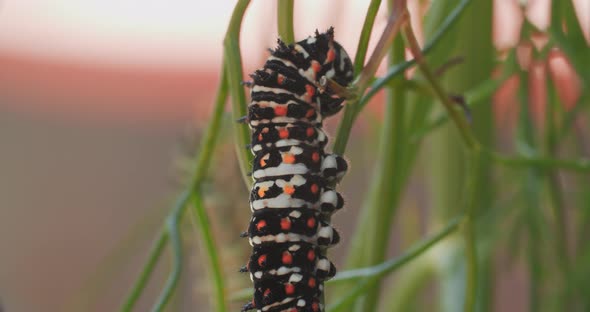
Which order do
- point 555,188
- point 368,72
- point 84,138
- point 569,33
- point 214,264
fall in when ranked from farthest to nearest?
point 84,138 → point 555,188 → point 569,33 → point 214,264 → point 368,72

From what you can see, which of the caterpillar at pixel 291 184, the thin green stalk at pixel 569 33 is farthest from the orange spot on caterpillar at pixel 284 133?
the thin green stalk at pixel 569 33

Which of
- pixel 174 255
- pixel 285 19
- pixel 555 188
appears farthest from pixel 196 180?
pixel 555 188

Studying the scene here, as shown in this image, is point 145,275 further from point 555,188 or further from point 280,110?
point 555,188

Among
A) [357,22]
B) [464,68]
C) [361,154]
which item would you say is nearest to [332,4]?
[464,68]

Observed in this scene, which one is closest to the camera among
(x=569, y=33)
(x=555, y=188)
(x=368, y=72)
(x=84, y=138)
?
(x=368, y=72)

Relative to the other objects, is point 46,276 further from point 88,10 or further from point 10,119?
point 88,10

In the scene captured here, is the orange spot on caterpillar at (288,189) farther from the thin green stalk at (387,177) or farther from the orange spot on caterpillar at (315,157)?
the thin green stalk at (387,177)
